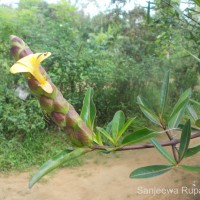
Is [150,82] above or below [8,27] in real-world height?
below

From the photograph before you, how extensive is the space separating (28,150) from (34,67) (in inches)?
128

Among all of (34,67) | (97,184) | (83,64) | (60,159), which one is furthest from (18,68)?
(83,64)

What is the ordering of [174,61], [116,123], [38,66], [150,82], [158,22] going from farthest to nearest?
[174,61] < [150,82] < [158,22] < [116,123] < [38,66]

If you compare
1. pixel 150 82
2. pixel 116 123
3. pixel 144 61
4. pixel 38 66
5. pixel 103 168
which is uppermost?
pixel 38 66

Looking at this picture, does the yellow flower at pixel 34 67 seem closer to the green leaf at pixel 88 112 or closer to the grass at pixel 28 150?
the green leaf at pixel 88 112

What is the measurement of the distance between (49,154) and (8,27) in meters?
1.71

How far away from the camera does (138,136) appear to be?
0.48m

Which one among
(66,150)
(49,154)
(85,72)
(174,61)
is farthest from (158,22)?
(174,61)

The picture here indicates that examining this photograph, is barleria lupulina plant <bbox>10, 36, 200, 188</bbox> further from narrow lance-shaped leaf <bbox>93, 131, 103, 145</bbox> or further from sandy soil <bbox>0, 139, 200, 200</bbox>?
sandy soil <bbox>0, 139, 200, 200</bbox>

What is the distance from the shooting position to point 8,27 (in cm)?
390

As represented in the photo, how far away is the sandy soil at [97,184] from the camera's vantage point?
2.72m

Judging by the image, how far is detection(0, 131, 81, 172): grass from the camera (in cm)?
323

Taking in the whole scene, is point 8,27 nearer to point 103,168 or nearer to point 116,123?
point 103,168

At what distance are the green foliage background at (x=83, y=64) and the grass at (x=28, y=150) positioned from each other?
1 cm
